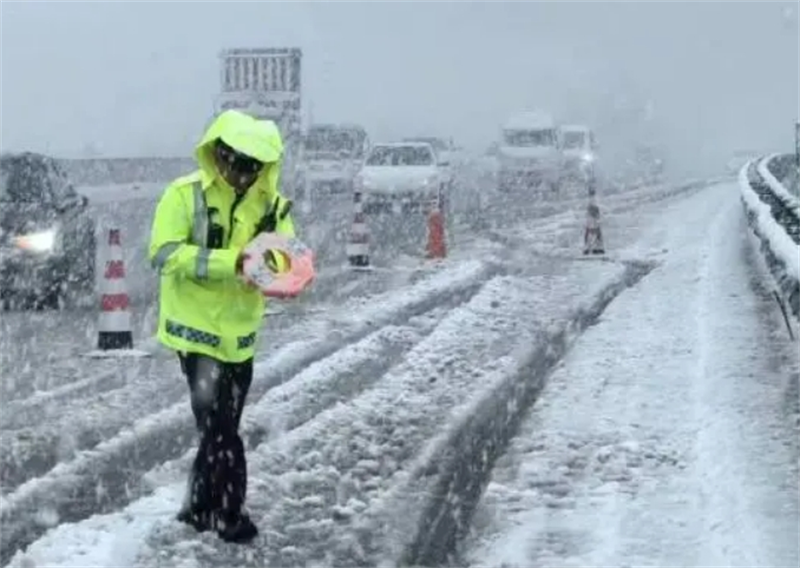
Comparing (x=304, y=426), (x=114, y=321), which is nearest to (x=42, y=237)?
(x=114, y=321)

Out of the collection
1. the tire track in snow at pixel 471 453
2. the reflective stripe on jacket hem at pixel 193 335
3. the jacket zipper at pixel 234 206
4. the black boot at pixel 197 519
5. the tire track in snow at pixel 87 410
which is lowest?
the tire track in snow at pixel 87 410

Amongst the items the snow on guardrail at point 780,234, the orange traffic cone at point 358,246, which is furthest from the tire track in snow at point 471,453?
the orange traffic cone at point 358,246

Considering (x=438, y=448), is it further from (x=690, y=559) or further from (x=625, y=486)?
(x=690, y=559)

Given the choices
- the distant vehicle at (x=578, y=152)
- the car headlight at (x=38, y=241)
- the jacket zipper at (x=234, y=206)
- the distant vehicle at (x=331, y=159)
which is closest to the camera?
the jacket zipper at (x=234, y=206)

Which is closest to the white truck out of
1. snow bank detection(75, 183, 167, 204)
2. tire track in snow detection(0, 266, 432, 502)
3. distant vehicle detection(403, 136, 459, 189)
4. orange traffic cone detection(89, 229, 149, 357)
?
distant vehicle detection(403, 136, 459, 189)

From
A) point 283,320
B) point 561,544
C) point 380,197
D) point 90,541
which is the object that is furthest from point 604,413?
point 380,197

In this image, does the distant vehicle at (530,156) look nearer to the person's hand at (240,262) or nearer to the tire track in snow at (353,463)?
the tire track in snow at (353,463)

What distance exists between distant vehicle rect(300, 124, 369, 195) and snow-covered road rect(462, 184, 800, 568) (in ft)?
81.4

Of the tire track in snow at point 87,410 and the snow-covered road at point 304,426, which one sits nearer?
the snow-covered road at point 304,426

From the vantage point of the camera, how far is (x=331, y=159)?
3934 centimetres

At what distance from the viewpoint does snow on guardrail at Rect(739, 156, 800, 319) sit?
12656 mm

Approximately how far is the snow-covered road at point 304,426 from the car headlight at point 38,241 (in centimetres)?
252

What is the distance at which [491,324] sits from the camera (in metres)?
14.2

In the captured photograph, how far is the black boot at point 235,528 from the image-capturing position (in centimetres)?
666
